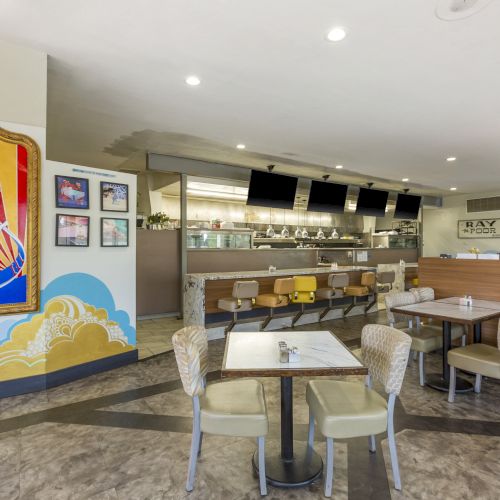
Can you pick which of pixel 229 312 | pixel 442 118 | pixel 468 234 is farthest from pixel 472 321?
pixel 468 234

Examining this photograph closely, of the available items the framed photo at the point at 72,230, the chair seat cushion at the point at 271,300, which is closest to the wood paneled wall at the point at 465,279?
the chair seat cushion at the point at 271,300

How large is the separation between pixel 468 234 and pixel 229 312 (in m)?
8.93

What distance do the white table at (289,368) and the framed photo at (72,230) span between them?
218cm

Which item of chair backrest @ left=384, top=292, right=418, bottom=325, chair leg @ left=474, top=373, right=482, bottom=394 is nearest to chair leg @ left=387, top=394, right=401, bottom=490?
chair leg @ left=474, top=373, right=482, bottom=394

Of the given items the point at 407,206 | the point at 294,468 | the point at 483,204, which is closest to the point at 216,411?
the point at 294,468

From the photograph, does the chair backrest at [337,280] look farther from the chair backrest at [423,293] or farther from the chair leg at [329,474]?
the chair leg at [329,474]

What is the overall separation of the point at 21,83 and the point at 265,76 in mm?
2293

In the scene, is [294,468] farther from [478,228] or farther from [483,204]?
[483,204]

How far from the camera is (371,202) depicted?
9156mm

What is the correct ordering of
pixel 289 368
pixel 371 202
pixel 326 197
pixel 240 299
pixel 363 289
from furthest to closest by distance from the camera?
pixel 371 202, pixel 326 197, pixel 363 289, pixel 240 299, pixel 289 368

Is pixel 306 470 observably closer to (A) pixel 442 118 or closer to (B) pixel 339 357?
(B) pixel 339 357

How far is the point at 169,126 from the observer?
16.9 ft

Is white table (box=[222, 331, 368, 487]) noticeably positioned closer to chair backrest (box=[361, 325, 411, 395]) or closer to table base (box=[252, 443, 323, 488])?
table base (box=[252, 443, 323, 488])

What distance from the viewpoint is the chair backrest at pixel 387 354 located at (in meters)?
2.17
